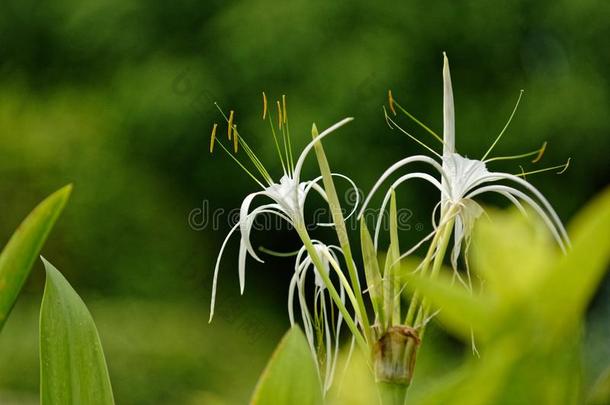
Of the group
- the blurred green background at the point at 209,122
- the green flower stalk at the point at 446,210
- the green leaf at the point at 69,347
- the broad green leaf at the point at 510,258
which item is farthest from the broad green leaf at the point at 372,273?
the blurred green background at the point at 209,122

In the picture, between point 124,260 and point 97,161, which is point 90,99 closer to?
point 97,161

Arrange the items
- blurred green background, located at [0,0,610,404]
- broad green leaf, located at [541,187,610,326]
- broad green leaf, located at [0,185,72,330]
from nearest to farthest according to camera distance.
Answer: broad green leaf, located at [541,187,610,326], broad green leaf, located at [0,185,72,330], blurred green background, located at [0,0,610,404]

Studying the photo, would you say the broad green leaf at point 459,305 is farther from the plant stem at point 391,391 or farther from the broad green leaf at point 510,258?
the plant stem at point 391,391

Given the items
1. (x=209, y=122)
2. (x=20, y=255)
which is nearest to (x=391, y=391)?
(x=20, y=255)

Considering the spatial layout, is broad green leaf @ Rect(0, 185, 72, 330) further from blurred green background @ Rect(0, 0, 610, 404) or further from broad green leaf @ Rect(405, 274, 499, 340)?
blurred green background @ Rect(0, 0, 610, 404)

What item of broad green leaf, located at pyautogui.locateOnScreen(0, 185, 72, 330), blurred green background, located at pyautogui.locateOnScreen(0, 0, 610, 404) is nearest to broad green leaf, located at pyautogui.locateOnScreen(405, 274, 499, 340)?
broad green leaf, located at pyautogui.locateOnScreen(0, 185, 72, 330)

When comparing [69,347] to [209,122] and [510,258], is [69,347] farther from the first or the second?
[209,122]
